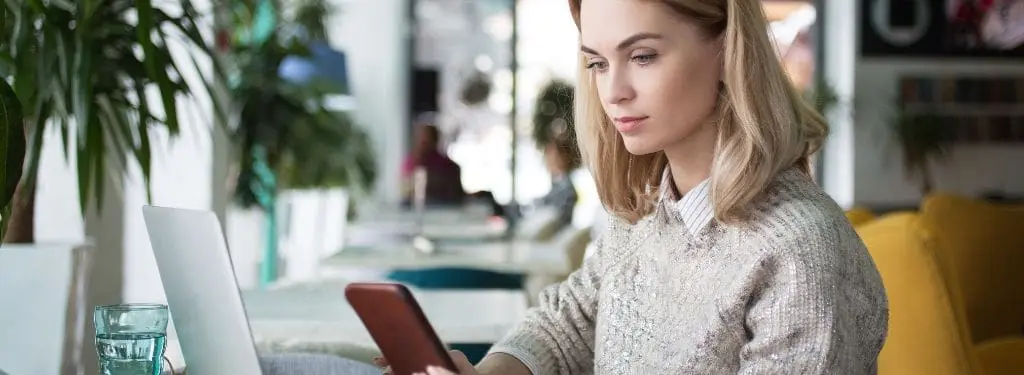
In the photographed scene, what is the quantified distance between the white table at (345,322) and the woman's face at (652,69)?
841 mm

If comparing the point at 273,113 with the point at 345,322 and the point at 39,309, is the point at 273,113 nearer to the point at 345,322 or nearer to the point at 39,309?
the point at 345,322

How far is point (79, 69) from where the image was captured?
217 centimetres

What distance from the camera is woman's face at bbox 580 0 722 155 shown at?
1.57 m

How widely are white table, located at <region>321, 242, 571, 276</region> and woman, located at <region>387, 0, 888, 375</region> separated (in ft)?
7.01

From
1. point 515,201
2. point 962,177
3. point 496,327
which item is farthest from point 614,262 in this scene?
point 962,177

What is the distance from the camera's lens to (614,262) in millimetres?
1799

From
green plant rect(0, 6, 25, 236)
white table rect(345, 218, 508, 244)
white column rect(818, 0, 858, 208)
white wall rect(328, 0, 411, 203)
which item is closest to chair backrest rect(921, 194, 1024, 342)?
white table rect(345, 218, 508, 244)

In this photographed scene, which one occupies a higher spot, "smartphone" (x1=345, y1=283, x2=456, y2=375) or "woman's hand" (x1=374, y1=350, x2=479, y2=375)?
"smartphone" (x1=345, y1=283, x2=456, y2=375)

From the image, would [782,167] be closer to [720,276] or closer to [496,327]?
[720,276]

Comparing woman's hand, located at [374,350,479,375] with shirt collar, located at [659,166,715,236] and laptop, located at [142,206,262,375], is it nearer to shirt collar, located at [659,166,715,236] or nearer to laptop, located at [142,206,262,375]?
laptop, located at [142,206,262,375]

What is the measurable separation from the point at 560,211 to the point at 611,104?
263 inches

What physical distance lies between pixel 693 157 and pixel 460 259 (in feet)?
8.58

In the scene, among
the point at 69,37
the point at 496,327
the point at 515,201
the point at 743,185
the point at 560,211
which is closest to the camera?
the point at 743,185

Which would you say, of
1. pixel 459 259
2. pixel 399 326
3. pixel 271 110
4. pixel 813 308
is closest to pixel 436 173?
pixel 271 110
